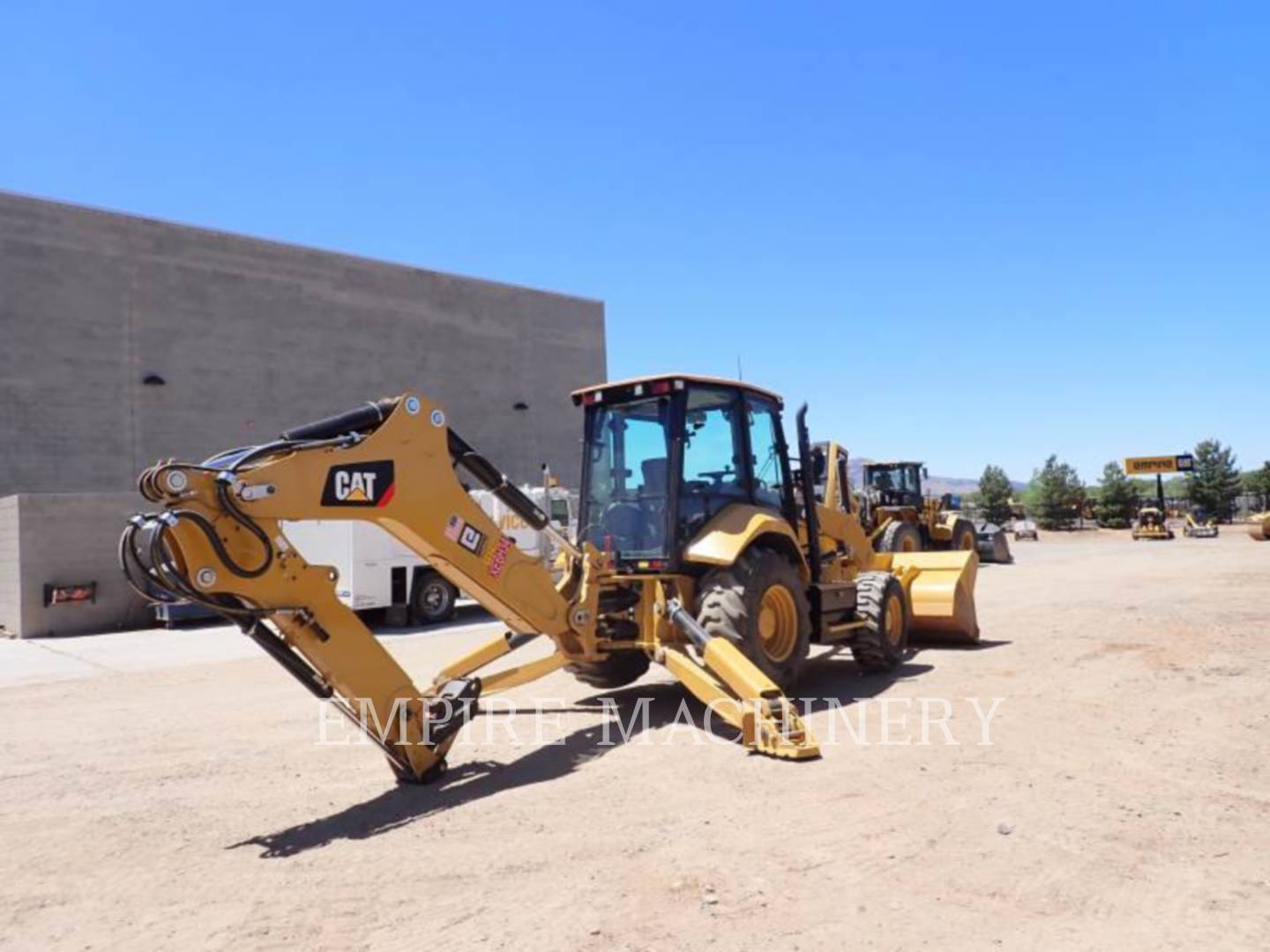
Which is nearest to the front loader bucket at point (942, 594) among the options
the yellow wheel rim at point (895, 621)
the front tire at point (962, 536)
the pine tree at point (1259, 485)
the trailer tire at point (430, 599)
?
the yellow wheel rim at point (895, 621)

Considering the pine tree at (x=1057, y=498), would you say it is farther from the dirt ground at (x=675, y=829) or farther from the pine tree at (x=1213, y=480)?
the dirt ground at (x=675, y=829)

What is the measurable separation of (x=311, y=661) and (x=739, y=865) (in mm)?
2606

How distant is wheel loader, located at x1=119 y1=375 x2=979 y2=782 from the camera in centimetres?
507

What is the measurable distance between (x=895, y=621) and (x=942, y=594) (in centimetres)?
134

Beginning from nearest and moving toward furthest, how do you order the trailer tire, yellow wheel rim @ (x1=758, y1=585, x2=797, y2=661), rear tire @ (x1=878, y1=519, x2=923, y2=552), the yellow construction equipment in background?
yellow wheel rim @ (x1=758, y1=585, x2=797, y2=661) → the trailer tire → rear tire @ (x1=878, y1=519, x2=923, y2=552) → the yellow construction equipment in background

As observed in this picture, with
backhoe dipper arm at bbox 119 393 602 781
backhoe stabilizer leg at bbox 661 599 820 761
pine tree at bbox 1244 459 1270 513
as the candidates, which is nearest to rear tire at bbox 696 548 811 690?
backhoe stabilizer leg at bbox 661 599 820 761

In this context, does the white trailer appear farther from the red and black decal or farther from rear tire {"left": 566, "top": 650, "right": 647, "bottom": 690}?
the red and black decal

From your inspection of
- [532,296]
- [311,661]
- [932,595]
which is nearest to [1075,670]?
[932,595]

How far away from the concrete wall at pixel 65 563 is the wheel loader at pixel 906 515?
1534 centimetres

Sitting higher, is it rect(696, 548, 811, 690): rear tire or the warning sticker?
the warning sticker

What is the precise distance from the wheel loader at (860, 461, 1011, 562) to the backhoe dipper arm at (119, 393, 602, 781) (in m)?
16.7

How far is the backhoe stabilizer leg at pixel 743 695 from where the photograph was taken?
6.14 meters

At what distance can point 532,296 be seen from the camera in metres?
33.6

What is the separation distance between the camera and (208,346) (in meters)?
25.6
